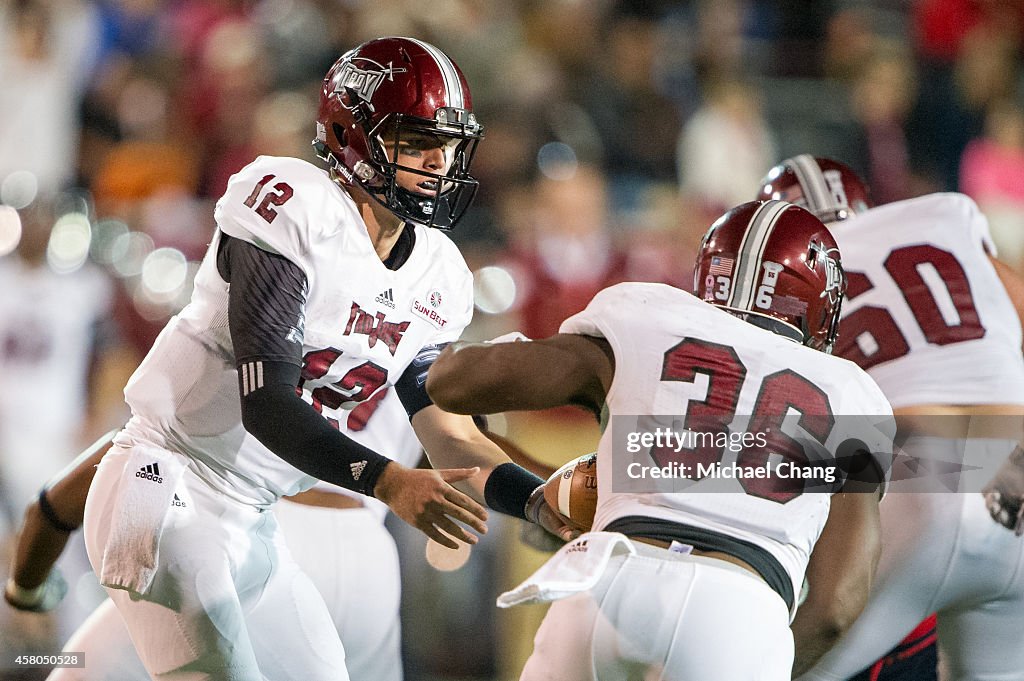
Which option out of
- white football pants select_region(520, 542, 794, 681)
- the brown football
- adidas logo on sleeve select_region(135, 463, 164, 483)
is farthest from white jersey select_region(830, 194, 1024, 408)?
adidas logo on sleeve select_region(135, 463, 164, 483)

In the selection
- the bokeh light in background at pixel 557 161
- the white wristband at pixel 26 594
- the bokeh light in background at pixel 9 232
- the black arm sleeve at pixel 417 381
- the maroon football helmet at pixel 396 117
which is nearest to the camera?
the maroon football helmet at pixel 396 117

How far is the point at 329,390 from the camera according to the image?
129 inches

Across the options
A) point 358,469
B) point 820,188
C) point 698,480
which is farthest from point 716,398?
point 820,188

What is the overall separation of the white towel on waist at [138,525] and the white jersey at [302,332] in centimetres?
11

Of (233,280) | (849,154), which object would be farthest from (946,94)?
(233,280)

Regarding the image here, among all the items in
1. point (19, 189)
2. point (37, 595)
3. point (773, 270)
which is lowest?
point (37, 595)

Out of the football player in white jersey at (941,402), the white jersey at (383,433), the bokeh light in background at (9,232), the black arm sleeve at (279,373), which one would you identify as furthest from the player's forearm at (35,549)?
the bokeh light in background at (9,232)

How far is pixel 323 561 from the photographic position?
391 cm

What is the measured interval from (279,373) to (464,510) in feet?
1.84

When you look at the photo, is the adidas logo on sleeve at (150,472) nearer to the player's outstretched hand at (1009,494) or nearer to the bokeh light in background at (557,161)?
the player's outstretched hand at (1009,494)

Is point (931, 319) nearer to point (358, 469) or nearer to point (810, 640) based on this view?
point (810, 640)

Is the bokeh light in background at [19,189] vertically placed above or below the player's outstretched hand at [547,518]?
above

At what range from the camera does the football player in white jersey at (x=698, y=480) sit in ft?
8.61

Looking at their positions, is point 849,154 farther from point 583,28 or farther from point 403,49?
point 403,49
